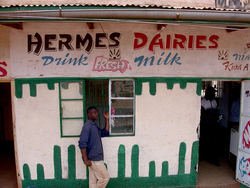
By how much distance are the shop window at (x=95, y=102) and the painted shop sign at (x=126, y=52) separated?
0.26 meters

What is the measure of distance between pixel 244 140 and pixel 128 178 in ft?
8.78

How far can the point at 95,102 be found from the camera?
154 inches

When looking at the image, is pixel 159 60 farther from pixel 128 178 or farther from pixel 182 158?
pixel 128 178

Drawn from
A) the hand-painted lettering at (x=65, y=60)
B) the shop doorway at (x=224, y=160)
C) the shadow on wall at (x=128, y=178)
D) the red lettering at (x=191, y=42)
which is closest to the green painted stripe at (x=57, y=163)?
the shadow on wall at (x=128, y=178)

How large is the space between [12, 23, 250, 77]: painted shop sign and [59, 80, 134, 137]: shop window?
0.26 metres

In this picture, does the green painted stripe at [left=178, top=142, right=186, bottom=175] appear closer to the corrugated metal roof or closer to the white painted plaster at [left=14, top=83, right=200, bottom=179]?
the white painted plaster at [left=14, top=83, right=200, bottom=179]

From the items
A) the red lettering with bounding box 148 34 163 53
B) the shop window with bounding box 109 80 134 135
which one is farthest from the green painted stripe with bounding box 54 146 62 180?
the red lettering with bounding box 148 34 163 53

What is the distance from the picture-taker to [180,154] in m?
3.94

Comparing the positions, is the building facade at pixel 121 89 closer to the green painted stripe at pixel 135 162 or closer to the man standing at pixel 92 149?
the green painted stripe at pixel 135 162

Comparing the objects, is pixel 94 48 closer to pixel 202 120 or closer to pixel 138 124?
pixel 138 124

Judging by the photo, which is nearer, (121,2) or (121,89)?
(121,2)

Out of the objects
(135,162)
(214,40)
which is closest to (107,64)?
(135,162)

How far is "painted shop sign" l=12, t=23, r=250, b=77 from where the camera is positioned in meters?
3.65

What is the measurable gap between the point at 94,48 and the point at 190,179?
3511 millimetres
